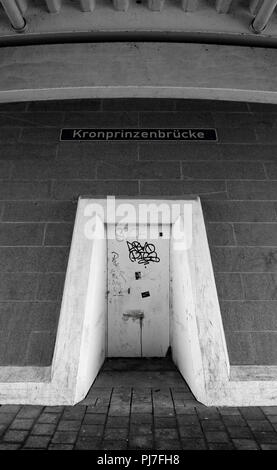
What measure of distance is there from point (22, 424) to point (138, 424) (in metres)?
1.02

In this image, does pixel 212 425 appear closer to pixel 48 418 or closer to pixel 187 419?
pixel 187 419

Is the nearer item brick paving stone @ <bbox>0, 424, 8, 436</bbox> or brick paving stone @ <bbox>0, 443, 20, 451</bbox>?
brick paving stone @ <bbox>0, 443, 20, 451</bbox>

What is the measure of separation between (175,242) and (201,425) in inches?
90.4

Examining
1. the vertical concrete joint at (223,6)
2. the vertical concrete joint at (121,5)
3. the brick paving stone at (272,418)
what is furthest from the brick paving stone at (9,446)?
the vertical concrete joint at (223,6)

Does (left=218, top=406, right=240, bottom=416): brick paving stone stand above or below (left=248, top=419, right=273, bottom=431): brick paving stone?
above

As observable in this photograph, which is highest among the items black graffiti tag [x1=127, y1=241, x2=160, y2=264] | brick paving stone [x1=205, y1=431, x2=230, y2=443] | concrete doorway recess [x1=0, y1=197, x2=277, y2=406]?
black graffiti tag [x1=127, y1=241, x2=160, y2=264]

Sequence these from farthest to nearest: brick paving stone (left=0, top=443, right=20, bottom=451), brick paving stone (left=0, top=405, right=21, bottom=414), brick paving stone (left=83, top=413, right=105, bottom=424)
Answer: brick paving stone (left=0, top=405, right=21, bottom=414)
brick paving stone (left=83, top=413, right=105, bottom=424)
brick paving stone (left=0, top=443, right=20, bottom=451)

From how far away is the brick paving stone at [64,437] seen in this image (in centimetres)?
278

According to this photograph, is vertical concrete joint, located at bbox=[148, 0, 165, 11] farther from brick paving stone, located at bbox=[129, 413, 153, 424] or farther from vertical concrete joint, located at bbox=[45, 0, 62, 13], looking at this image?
brick paving stone, located at bbox=[129, 413, 153, 424]

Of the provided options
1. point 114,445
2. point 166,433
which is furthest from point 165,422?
point 114,445

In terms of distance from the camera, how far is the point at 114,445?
8.91 feet

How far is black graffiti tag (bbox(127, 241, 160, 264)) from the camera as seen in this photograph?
522cm

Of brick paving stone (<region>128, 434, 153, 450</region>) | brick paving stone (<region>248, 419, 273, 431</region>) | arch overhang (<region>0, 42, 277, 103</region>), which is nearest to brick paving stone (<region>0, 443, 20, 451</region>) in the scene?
brick paving stone (<region>128, 434, 153, 450</region>)

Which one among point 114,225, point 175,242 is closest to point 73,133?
point 114,225
